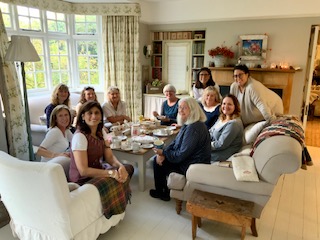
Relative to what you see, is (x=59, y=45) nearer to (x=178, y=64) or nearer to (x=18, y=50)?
(x=18, y=50)

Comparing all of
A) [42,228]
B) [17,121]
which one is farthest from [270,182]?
[17,121]

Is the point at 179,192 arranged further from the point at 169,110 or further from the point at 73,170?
the point at 169,110

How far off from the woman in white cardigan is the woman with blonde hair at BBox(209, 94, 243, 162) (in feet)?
1.59

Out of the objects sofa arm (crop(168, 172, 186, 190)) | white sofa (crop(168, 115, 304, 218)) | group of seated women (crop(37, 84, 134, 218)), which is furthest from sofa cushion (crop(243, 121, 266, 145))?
group of seated women (crop(37, 84, 134, 218))

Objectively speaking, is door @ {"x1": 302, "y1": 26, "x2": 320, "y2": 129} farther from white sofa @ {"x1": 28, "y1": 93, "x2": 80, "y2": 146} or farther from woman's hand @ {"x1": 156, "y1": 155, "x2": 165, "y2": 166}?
white sofa @ {"x1": 28, "y1": 93, "x2": 80, "y2": 146}

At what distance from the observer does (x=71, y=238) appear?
1.75 m

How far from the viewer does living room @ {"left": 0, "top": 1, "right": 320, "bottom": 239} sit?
2492mm

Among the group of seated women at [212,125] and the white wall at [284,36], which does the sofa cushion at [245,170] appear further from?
the white wall at [284,36]

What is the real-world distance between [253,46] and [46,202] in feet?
14.6

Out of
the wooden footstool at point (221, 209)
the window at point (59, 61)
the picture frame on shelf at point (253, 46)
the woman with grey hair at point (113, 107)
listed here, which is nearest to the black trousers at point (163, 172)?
the wooden footstool at point (221, 209)

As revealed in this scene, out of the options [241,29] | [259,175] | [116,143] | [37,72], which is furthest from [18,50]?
[241,29]

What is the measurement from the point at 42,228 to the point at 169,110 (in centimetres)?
254

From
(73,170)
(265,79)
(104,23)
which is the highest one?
(104,23)

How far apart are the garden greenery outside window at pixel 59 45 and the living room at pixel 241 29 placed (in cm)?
68
